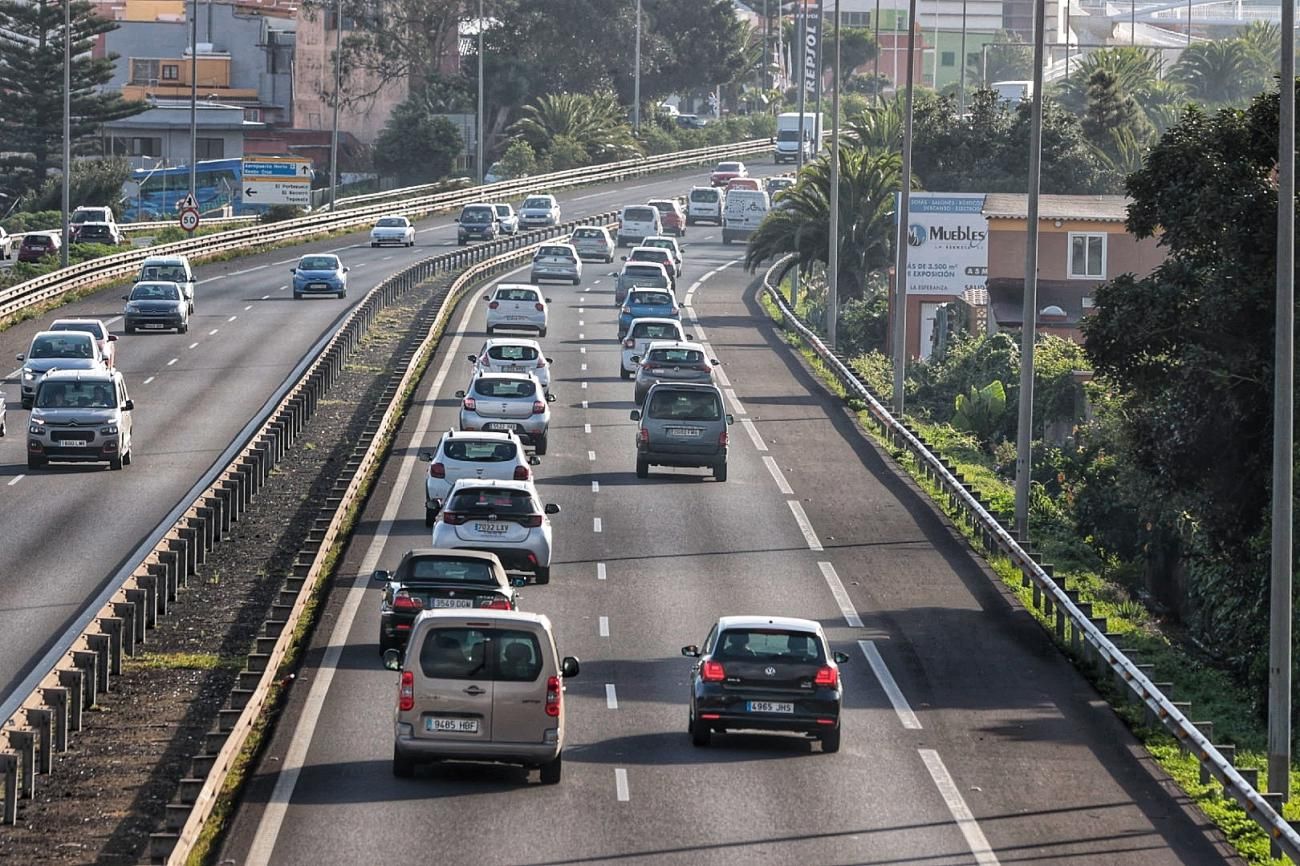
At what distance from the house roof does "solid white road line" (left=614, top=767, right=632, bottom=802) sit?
2022 inches

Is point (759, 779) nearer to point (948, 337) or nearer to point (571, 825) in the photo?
point (571, 825)

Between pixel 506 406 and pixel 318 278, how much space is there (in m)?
32.1

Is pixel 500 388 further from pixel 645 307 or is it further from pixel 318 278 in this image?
pixel 318 278

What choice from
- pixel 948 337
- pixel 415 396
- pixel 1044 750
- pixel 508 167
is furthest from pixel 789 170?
pixel 1044 750

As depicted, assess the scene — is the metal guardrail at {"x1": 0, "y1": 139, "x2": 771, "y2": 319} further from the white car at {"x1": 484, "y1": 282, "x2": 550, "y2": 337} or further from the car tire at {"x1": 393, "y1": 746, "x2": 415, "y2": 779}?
the car tire at {"x1": 393, "y1": 746, "x2": 415, "y2": 779}

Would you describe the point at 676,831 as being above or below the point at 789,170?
below

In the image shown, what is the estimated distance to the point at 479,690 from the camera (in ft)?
65.9

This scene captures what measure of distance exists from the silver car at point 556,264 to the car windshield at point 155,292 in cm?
1911

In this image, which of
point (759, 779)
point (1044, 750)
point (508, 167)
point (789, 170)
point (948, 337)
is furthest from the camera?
point (789, 170)

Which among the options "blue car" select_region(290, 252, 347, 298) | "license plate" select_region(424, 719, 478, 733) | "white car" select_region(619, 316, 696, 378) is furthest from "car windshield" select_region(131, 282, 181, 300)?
"license plate" select_region(424, 719, 478, 733)

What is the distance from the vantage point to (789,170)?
143875 mm

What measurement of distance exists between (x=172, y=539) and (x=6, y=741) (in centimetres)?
1140

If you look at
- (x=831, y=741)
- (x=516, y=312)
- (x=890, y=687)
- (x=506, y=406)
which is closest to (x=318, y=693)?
(x=831, y=741)

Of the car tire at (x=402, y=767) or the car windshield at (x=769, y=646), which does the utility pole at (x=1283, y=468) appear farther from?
the car tire at (x=402, y=767)
